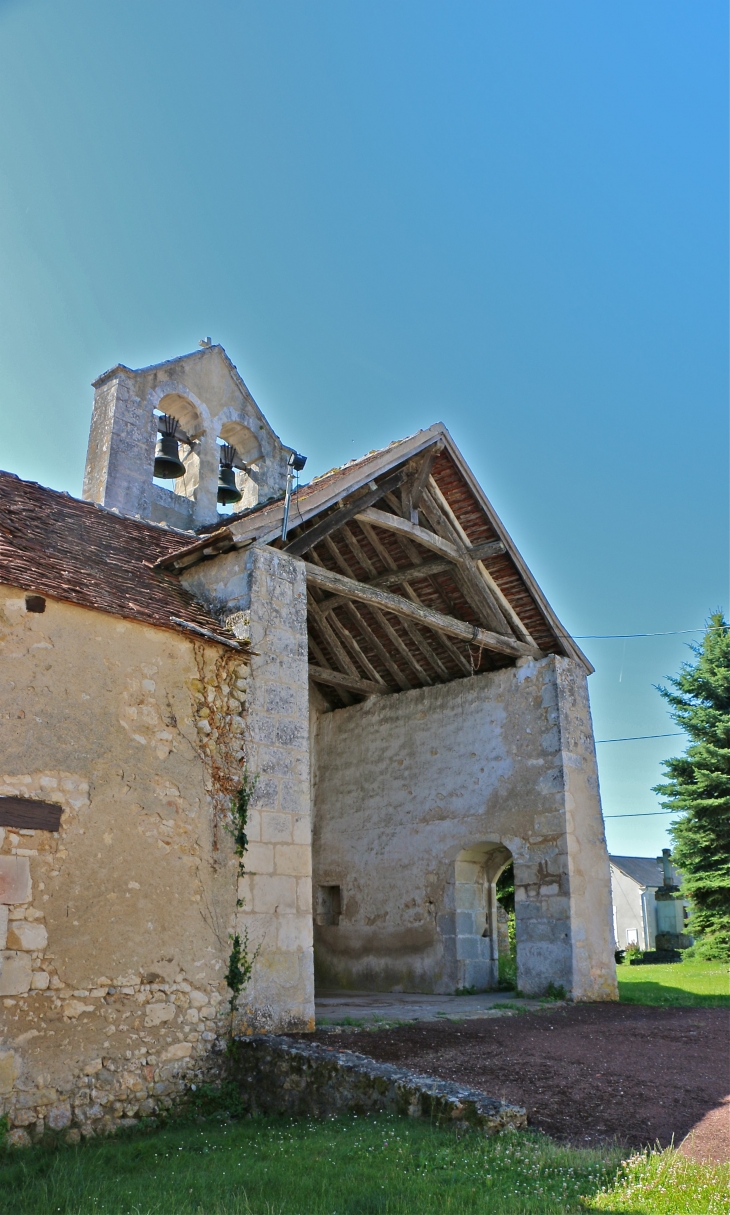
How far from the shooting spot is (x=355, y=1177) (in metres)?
4.51

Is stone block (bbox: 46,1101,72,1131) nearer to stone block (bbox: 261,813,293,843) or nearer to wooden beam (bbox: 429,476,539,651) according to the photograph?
stone block (bbox: 261,813,293,843)

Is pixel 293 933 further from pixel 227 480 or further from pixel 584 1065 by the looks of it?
pixel 227 480

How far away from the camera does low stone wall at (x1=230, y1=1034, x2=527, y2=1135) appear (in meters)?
5.25

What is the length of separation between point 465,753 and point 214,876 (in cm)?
539

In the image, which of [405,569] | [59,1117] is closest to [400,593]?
[405,569]

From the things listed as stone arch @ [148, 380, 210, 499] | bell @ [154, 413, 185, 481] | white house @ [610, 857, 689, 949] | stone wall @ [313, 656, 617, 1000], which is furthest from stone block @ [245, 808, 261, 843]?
white house @ [610, 857, 689, 949]

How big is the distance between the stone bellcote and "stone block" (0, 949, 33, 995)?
6.24 metres

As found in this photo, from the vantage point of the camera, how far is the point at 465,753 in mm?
11828

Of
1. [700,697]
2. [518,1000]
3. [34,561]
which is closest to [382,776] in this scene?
[518,1000]

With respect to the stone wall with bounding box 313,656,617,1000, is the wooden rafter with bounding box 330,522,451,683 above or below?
above

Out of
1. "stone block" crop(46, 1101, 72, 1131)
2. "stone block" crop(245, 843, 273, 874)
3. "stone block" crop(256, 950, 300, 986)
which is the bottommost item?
"stone block" crop(46, 1101, 72, 1131)

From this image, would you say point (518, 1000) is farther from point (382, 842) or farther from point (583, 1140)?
point (583, 1140)

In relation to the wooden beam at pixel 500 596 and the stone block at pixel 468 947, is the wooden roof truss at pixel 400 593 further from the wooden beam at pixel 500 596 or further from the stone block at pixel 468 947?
the stone block at pixel 468 947

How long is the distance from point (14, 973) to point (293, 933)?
2.37 meters
